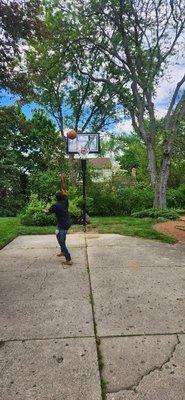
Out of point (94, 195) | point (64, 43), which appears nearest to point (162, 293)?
point (94, 195)

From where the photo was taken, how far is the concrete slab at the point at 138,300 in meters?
4.41

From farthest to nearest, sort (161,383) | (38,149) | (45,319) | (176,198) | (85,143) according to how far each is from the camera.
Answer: (38,149) < (176,198) < (85,143) < (45,319) < (161,383)

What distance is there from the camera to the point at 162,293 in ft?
18.2

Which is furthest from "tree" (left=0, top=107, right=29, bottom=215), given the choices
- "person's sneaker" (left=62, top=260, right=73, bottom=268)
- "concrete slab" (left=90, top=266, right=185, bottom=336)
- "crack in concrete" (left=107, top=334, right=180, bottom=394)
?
"crack in concrete" (left=107, top=334, right=180, bottom=394)

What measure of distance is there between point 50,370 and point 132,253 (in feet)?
16.4

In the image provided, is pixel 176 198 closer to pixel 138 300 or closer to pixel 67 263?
pixel 67 263

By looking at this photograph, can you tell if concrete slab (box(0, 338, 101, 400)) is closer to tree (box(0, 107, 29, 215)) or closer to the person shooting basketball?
the person shooting basketball

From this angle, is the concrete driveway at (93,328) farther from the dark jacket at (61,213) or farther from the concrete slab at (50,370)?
the dark jacket at (61,213)

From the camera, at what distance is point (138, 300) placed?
5.27 m

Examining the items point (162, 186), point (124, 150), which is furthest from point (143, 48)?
point (124, 150)

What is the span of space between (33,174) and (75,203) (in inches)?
318

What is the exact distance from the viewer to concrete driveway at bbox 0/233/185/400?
10.7 feet

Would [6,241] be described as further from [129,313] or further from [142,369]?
[142,369]

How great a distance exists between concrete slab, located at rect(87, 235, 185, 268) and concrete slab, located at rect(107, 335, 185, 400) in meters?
3.59
